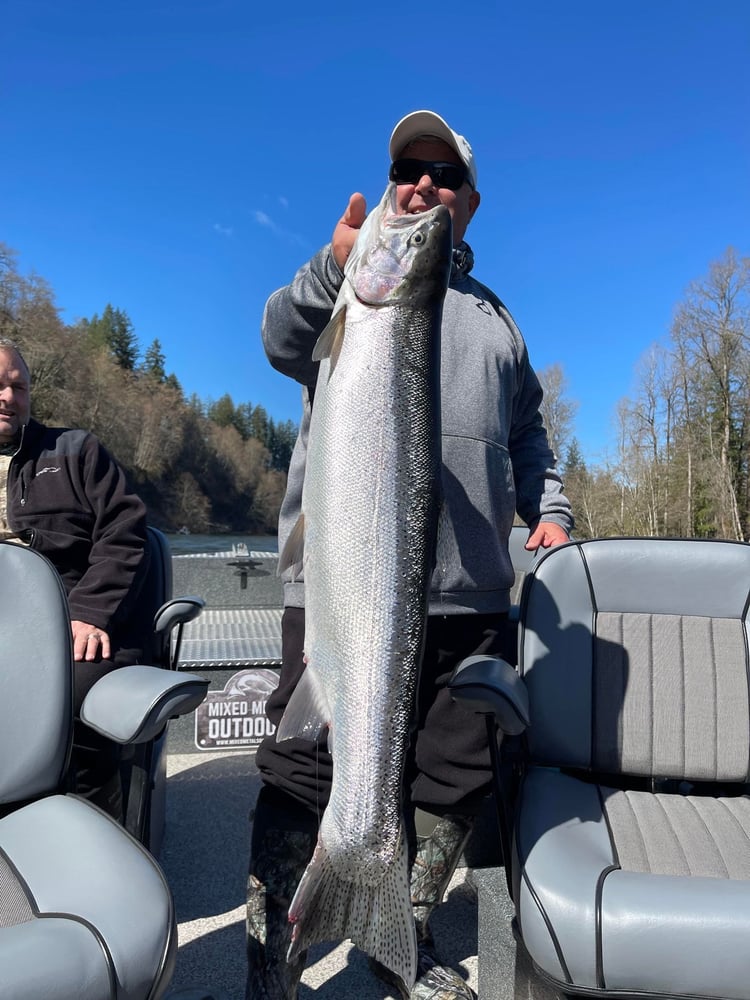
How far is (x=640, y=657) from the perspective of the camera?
244cm

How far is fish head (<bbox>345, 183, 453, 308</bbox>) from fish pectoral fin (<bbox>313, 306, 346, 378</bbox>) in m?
0.06

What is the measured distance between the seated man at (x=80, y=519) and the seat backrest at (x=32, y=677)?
569mm

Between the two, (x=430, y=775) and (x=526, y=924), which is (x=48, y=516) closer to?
(x=430, y=775)

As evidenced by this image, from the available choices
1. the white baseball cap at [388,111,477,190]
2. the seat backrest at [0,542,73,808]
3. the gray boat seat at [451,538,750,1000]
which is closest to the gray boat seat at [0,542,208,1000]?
the seat backrest at [0,542,73,808]

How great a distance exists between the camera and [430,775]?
2086 millimetres

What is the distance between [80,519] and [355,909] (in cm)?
198

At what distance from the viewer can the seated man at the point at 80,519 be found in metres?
2.66

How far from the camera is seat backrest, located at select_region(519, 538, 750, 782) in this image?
7.72 ft

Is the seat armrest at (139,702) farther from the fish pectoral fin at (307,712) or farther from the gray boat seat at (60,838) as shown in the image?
the fish pectoral fin at (307,712)

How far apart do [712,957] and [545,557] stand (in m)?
1.25

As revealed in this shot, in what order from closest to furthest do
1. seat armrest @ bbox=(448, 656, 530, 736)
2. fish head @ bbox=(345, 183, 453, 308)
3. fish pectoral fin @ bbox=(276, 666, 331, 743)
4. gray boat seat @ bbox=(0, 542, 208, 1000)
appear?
gray boat seat @ bbox=(0, 542, 208, 1000), fish head @ bbox=(345, 183, 453, 308), fish pectoral fin @ bbox=(276, 666, 331, 743), seat armrest @ bbox=(448, 656, 530, 736)

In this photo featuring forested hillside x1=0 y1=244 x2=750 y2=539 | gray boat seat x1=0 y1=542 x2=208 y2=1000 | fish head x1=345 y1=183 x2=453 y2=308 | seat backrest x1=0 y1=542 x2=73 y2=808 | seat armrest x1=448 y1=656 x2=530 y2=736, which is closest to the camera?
gray boat seat x1=0 y1=542 x2=208 y2=1000

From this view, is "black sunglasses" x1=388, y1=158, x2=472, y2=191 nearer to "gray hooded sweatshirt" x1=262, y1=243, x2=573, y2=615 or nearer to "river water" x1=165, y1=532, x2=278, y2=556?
"gray hooded sweatshirt" x1=262, y1=243, x2=573, y2=615

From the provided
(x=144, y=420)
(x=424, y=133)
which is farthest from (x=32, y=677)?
(x=144, y=420)
